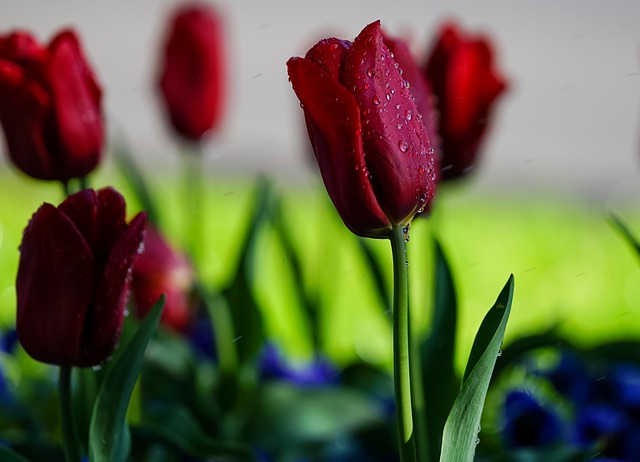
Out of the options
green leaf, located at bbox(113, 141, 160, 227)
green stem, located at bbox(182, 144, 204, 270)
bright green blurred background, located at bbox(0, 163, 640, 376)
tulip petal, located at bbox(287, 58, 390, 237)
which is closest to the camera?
tulip petal, located at bbox(287, 58, 390, 237)

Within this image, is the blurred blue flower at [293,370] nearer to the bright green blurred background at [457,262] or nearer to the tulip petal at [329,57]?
the bright green blurred background at [457,262]

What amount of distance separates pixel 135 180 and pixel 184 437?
1.05 ft

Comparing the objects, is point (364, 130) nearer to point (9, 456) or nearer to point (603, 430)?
point (9, 456)

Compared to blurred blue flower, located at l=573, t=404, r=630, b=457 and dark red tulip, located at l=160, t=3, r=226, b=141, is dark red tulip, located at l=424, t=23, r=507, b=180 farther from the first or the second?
dark red tulip, located at l=160, t=3, r=226, b=141

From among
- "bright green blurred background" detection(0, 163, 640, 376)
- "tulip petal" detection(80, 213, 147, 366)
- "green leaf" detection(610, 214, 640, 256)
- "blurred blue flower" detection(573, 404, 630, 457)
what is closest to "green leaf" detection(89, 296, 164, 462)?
"tulip petal" detection(80, 213, 147, 366)

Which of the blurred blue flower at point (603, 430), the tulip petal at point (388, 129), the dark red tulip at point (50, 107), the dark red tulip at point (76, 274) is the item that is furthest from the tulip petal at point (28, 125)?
the blurred blue flower at point (603, 430)

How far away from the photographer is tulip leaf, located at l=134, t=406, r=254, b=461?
55 cm

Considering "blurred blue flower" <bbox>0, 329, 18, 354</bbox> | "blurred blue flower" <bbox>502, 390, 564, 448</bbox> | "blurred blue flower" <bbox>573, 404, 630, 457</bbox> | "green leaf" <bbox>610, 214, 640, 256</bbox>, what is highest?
"green leaf" <bbox>610, 214, 640, 256</bbox>

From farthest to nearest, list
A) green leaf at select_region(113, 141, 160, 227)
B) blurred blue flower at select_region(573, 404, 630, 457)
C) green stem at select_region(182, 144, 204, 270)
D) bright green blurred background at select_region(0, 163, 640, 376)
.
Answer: bright green blurred background at select_region(0, 163, 640, 376) < green stem at select_region(182, 144, 204, 270) < green leaf at select_region(113, 141, 160, 227) < blurred blue flower at select_region(573, 404, 630, 457)

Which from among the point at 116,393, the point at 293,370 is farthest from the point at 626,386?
the point at 116,393

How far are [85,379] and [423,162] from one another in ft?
0.84

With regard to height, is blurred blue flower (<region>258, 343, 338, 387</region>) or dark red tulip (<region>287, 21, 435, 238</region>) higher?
dark red tulip (<region>287, 21, 435, 238</region>)

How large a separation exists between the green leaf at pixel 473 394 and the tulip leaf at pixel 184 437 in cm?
22

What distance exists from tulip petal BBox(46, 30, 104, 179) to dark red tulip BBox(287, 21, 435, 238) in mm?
205
